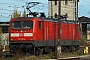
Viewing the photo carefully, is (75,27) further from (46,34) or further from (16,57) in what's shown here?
(16,57)

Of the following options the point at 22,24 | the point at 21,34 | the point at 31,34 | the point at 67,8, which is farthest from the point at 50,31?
the point at 67,8

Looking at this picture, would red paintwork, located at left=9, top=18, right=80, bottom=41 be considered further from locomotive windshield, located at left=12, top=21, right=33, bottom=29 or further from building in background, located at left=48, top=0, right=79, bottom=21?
building in background, located at left=48, top=0, right=79, bottom=21

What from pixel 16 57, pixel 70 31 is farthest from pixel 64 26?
pixel 16 57

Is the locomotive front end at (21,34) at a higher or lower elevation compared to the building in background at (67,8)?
higher

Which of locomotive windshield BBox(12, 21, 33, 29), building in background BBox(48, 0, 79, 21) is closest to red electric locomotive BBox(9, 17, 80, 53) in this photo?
locomotive windshield BBox(12, 21, 33, 29)

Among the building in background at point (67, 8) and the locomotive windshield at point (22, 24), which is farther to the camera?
the building in background at point (67, 8)

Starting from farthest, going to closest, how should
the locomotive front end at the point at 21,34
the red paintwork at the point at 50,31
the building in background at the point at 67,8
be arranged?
the building in background at the point at 67,8, the red paintwork at the point at 50,31, the locomotive front end at the point at 21,34

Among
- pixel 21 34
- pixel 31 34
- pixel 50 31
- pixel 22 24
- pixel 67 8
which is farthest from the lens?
pixel 67 8

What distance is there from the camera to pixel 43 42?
28422mm

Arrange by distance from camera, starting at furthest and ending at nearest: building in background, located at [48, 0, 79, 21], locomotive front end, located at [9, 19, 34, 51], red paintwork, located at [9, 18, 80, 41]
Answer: building in background, located at [48, 0, 79, 21] < red paintwork, located at [9, 18, 80, 41] < locomotive front end, located at [9, 19, 34, 51]

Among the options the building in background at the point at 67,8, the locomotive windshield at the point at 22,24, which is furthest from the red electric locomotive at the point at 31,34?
the building in background at the point at 67,8

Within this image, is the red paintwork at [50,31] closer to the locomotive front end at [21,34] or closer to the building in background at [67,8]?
the locomotive front end at [21,34]

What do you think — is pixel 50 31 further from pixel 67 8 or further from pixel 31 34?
pixel 67 8

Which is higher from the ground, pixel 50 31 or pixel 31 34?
pixel 31 34
